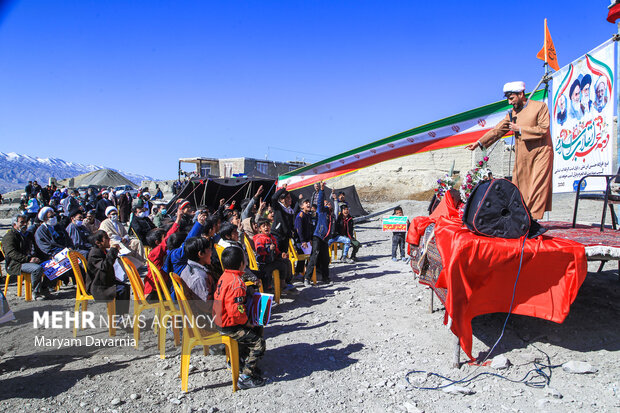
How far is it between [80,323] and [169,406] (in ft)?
9.35

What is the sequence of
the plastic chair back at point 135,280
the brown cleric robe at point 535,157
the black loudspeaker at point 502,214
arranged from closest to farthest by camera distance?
1. the black loudspeaker at point 502,214
2. the plastic chair back at point 135,280
3. the brown cleric robe at point 535,157

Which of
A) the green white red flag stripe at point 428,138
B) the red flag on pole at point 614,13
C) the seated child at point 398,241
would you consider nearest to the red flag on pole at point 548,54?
the red flag on pole at point 614,13

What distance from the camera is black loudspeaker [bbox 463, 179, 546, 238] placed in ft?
12.8

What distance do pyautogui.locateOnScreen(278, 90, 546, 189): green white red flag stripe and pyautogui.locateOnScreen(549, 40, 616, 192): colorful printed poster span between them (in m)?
1.16

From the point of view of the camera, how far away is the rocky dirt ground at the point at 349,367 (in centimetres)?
346

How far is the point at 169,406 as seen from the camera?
3506 millimetres

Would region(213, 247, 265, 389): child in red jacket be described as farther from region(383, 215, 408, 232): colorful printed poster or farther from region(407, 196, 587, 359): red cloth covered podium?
region(383, 215, 408, 232): colorful printed poster

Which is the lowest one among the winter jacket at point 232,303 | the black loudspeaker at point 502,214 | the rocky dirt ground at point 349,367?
the rocky dirt ground at point 349,367

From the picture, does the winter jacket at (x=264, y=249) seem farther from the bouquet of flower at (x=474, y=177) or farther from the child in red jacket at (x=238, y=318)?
the bouquet of flower at (x=474, y=177)

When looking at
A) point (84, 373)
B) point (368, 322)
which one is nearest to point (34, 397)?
point (84, 373)

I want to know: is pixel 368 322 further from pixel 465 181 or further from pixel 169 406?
pixel 169 406

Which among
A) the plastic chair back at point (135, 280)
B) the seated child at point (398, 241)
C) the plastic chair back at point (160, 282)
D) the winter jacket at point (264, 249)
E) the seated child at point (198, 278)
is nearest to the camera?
the seated child at point (198, 278)

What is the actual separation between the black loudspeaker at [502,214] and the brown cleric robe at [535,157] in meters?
1.32

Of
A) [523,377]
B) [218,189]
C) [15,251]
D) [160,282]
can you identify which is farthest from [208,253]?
[218,189]
